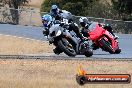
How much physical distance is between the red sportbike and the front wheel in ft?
2.72

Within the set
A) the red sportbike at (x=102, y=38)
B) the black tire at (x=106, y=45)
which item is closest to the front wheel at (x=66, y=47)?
the red sportbike at (x=102, y=38)

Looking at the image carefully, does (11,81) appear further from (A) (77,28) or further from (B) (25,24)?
(B) (25,24)

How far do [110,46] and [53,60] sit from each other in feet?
15.9

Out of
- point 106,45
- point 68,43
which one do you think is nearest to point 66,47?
point 68,43

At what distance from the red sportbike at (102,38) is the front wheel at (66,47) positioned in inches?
32.6

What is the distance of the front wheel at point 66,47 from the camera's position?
60.1 feet

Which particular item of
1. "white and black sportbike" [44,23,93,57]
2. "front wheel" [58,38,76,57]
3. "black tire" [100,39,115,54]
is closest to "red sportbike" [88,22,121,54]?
"black tire" [100,39,115,54]

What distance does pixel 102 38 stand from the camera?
732 inches

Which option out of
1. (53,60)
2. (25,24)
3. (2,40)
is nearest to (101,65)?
(53,60)

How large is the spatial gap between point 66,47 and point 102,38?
129 centimetres

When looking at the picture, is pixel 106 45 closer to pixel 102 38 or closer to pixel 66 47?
pixel 102 38

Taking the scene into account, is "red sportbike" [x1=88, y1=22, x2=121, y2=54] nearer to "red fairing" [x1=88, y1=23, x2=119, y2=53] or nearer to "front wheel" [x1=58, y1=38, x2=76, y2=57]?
"red fairing" [x1=88, y1=23, x2=119, y2=53]

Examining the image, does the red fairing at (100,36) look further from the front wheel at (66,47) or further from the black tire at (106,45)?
the front wheel at (66,47)

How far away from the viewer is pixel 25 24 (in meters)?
52.7
